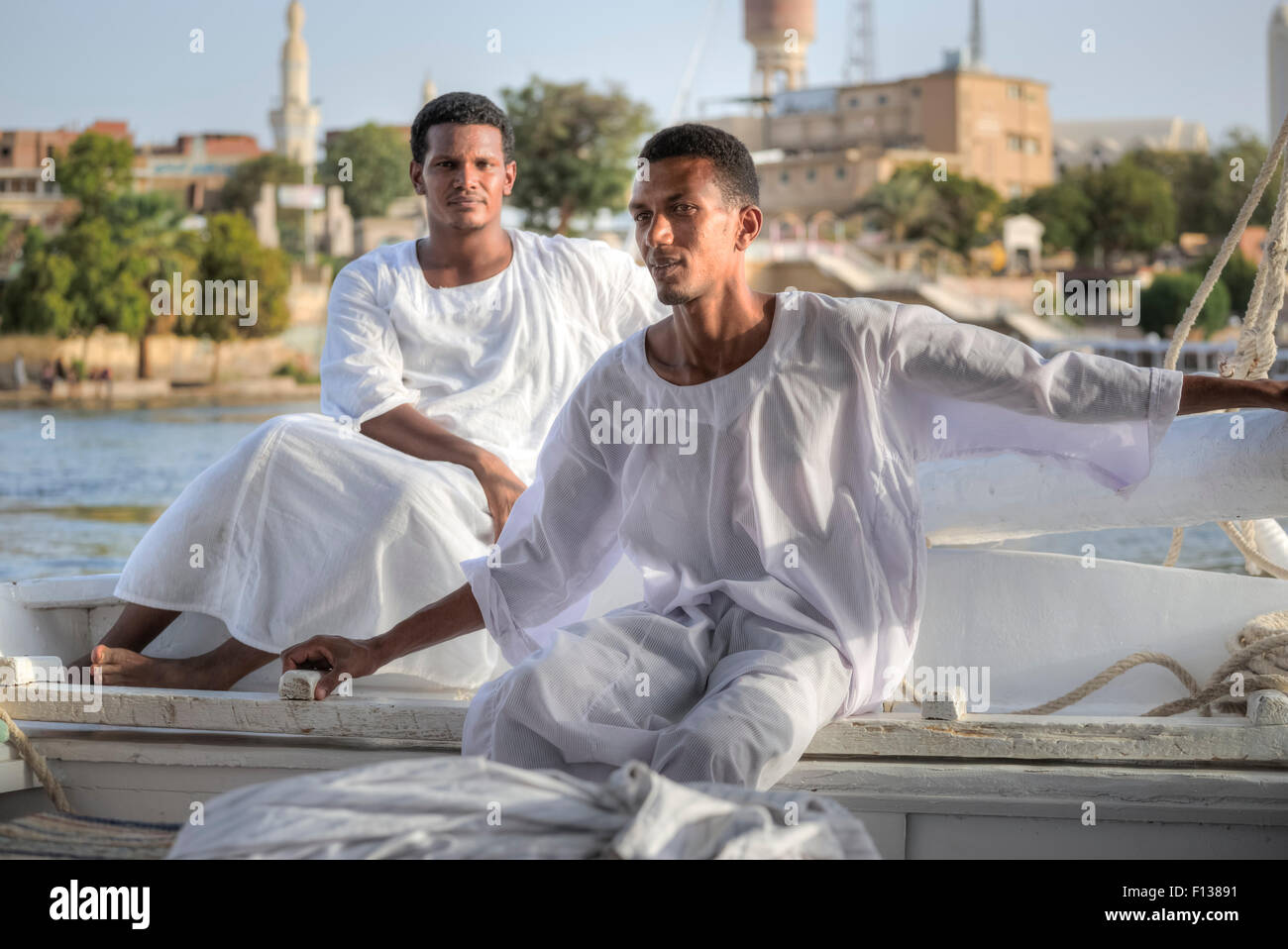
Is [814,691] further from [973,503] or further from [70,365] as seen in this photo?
[70,365]

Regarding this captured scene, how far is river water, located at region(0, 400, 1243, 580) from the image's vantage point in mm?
18984

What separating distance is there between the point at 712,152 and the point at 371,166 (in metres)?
58.2

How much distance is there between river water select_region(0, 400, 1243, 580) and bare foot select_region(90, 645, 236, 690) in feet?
37.8

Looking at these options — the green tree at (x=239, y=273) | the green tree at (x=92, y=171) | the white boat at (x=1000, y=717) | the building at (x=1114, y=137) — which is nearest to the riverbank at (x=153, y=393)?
the green tree at (x=239, y=273)

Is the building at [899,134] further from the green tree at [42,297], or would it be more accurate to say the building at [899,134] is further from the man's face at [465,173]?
the man's face at [465,173]

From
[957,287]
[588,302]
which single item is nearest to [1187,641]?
[588,302]

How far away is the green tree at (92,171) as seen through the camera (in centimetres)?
4072

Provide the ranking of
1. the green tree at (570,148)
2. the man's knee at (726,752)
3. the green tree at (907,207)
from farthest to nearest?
the green tree at (907,207)
the green tree at (570,148)
the man's knee at (726,752)

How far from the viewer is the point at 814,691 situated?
2215 millimetres

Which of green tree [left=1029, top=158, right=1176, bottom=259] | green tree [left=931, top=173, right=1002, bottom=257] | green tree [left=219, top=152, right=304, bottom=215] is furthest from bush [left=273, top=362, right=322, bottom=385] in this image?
green tree [left=1029, top=158, right=1176, bottom=259]

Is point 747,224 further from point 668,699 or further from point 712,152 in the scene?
point 668,699

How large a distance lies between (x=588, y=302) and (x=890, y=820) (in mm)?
1660

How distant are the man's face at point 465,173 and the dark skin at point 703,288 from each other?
43.0 inches

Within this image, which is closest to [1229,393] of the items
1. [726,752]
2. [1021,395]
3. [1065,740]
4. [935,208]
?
[1021,395]
